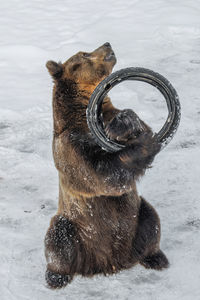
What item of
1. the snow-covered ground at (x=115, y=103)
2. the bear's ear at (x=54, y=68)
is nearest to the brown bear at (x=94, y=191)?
the bear's ear at (x=54, y=68)

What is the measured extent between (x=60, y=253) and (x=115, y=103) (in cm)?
370

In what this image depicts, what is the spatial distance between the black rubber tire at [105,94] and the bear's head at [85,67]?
0.49m

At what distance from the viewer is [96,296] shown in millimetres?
4383

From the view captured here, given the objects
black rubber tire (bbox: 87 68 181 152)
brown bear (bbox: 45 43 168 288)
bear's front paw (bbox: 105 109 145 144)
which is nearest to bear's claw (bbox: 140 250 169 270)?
brown bear (bbox: 45 43 168 288)

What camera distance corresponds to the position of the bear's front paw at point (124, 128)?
13.7ft

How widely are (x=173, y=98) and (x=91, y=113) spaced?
0.75 metres

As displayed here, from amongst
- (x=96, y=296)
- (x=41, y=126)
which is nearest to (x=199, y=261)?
(x=96, y=296)

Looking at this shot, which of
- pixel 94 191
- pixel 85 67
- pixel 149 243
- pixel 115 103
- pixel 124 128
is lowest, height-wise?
pixel 115 103

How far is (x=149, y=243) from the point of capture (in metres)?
4.64

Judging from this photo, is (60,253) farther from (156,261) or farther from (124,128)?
(124,128)

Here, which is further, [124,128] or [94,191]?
[94,191]

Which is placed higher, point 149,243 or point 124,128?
point 124,128

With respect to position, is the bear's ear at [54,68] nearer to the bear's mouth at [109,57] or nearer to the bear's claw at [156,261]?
the bear's mouth at [109,57]

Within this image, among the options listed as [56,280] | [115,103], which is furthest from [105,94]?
[115,103]
